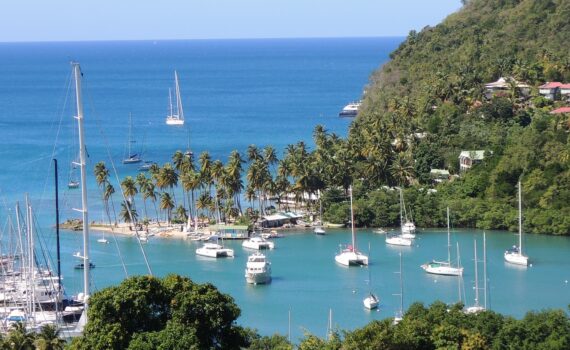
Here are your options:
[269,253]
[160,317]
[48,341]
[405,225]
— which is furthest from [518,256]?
[160,317]

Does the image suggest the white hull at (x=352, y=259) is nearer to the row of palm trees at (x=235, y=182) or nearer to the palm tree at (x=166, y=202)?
the row of palm trees at (x=235, y=182)

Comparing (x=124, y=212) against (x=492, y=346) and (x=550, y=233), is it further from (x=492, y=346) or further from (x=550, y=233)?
(x=492, y=346)

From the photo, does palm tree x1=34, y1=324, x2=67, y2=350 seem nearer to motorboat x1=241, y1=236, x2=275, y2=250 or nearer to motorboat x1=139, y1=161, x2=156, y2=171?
motorboat x1=241, y1=236, x2=275, y2=250

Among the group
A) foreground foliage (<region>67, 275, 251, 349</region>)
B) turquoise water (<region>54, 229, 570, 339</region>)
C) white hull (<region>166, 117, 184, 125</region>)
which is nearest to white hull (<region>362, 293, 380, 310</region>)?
turquoise water (<region>54, 229, 570, 339</region>)

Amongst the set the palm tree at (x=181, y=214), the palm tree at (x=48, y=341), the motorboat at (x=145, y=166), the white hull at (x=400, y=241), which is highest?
the palm tree at (x=48, y=341)

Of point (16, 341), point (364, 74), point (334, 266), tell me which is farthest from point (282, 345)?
point (364, 74)

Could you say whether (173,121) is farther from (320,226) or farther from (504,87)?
(320,226)

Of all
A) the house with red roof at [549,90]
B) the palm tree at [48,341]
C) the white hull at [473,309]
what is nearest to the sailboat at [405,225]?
the white hull at [473,309]
